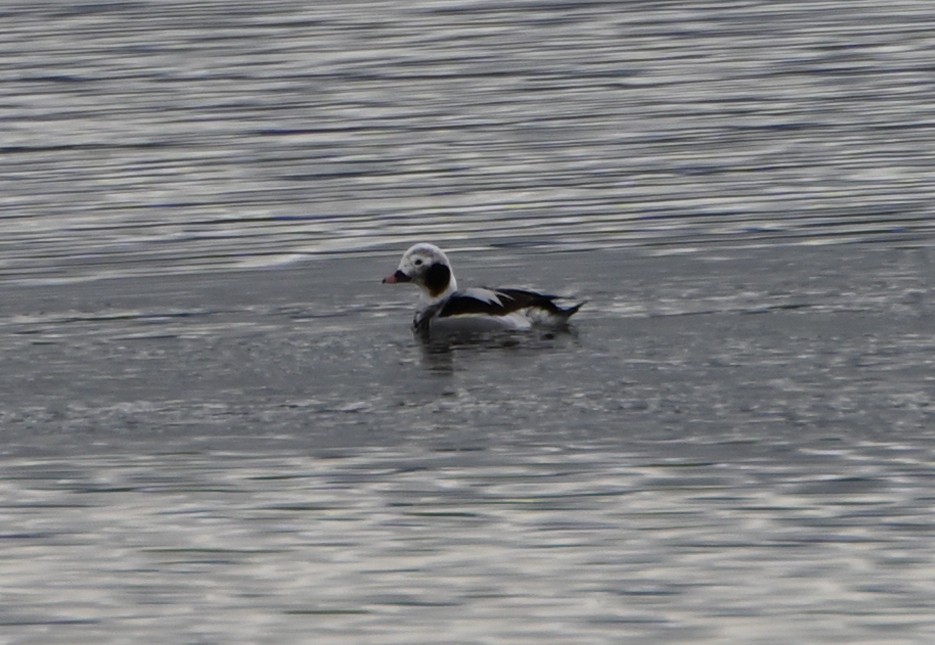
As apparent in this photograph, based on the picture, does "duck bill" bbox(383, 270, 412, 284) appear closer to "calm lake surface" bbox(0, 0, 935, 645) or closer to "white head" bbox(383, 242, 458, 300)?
"white head" bbox(383, 242, 458, 300)

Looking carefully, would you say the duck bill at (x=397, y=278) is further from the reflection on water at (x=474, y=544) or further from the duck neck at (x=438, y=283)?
the reflection on water at (x=474, y=544)

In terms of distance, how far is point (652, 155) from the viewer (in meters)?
25.2

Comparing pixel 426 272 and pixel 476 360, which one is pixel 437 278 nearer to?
pixel 426 272

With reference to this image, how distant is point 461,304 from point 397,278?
887mm

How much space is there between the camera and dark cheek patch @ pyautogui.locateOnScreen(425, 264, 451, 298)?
60.6 feet

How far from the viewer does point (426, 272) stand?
18578mm

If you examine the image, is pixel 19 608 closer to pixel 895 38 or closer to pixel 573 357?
pixel 573 357

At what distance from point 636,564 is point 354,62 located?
2182cm

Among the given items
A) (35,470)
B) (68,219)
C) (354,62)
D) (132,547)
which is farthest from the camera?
(354,62)

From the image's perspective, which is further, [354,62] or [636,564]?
[354,62]

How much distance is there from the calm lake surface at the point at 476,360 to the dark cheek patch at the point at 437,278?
22.4 inches

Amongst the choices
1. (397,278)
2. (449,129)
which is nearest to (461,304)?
(397,278)

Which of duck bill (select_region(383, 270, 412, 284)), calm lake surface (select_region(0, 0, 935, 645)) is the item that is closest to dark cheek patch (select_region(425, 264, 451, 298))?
duck bill (select_region(383, 270, 412, 284))

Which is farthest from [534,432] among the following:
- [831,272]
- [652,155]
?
[652,155]
